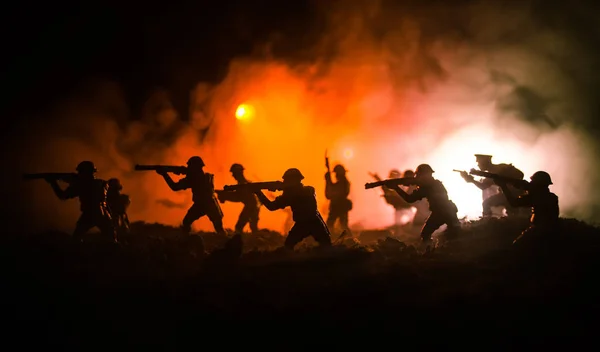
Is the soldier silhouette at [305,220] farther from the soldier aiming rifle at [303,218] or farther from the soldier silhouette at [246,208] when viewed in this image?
the soldier silhouette at [246,208]

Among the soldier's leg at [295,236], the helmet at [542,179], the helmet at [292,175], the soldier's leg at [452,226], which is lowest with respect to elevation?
the soldier's leg at [295,236]

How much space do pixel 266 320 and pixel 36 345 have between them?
339 cm

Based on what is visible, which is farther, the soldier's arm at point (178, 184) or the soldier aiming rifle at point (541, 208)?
the soldier's arm at point (178, 184)

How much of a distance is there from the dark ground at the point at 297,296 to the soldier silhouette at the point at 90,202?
902 millimetres

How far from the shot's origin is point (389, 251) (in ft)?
39.7

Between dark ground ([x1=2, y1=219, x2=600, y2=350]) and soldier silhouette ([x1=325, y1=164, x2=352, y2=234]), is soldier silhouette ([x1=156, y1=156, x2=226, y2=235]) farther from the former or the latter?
soldier silhouette ([x1=325, y1=164, x2=352, y2=234])

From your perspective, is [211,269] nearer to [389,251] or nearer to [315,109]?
[389,251]

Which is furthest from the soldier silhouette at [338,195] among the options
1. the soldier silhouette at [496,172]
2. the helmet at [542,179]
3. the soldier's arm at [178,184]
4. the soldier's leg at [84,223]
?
the soldier's leg at [84,223]

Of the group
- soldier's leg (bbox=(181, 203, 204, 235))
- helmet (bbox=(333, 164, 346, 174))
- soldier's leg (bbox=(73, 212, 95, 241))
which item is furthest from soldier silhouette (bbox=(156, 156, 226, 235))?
helmet (bbox=(333, 164, 346, 174))

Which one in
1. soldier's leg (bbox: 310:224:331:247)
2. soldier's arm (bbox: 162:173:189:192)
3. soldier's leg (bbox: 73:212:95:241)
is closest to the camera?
soldier's leg (bbox: 310:224:331:247)

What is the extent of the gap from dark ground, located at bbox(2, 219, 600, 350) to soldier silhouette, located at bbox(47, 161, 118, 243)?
0.90 m

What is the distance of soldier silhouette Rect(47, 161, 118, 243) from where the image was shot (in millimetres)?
12414

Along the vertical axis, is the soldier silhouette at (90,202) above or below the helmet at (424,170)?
below

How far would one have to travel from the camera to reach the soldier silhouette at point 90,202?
40.7ft
